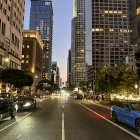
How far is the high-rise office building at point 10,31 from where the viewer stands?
A: 7212 centimetres

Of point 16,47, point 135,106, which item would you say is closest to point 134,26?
point 16,47

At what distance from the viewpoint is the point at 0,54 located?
69.8 metres

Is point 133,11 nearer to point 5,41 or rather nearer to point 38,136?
point 5,41

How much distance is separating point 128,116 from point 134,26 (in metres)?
50.7

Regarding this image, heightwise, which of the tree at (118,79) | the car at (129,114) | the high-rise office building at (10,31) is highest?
the high-rise office building at (10,31)

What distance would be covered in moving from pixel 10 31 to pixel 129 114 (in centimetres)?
7136

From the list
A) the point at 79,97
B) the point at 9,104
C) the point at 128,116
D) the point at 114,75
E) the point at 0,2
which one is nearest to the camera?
the point at 128,116

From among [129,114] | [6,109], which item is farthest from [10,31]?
[129,114]

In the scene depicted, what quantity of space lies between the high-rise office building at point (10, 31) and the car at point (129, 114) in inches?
1880

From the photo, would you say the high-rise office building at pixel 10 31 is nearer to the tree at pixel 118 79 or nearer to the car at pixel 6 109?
the tree at pixel 118 79

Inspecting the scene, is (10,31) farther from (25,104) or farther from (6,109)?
(6,109)

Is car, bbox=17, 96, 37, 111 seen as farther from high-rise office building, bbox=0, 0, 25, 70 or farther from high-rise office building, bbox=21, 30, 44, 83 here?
high-rise office building, bbox=21, 30, 44, 83

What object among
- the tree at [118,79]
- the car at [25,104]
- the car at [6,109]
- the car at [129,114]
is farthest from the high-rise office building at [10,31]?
the car at [129,114]

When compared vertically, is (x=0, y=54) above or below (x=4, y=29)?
below
